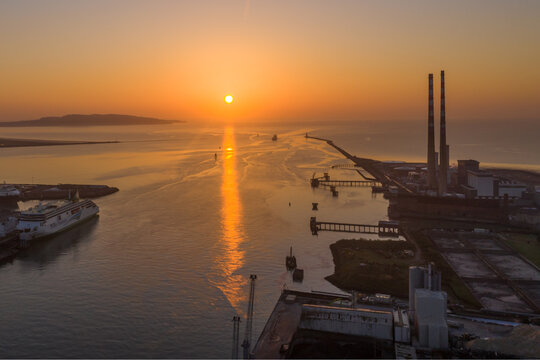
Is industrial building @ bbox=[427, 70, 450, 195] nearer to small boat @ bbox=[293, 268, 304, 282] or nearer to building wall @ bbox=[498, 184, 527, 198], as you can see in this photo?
building wall @ bbox=[498, 184, 527, 198]

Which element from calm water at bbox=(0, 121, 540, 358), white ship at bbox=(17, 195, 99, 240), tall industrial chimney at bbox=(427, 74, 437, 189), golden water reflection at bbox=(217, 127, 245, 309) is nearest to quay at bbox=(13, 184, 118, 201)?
calm water at bbox=(0, 121, 540, 358)

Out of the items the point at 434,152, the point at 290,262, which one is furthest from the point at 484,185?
the point at 290,262

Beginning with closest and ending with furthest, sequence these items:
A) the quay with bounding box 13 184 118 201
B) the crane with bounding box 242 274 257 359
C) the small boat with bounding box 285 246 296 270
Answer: the crane with bounding box 242 274 257 359 < the small boat with bounding box 285 246 296 270 < the quay with bounding box 13 184 118 201

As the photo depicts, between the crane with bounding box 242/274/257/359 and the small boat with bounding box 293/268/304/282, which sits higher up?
the small boat with bounding box 293/268/304/282

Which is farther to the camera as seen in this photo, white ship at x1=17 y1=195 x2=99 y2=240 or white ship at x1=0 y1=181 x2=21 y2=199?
white ship at x1=0 y1=181 x2=21 y2=199

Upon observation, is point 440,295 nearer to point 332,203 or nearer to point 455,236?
point 455,236

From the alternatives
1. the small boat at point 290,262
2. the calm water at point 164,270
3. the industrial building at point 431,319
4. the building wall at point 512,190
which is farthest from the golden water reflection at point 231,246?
the building wall at point 512,190
